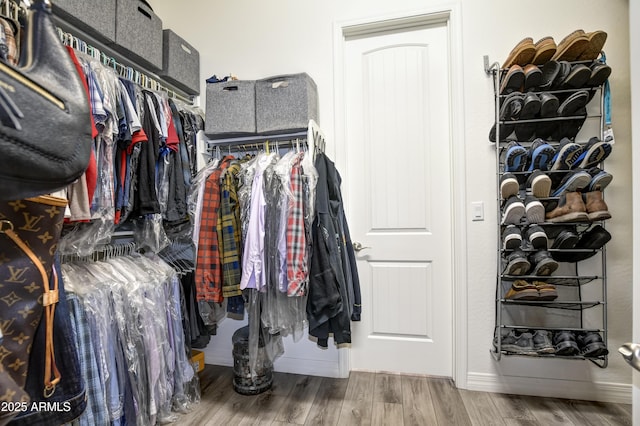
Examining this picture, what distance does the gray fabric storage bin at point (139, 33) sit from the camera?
5.02ft

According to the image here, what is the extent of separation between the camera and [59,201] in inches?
31.0

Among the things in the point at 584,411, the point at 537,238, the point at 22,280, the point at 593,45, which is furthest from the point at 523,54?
the point at 22,280

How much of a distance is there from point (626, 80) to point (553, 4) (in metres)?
0.61

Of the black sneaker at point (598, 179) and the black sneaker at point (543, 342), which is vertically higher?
the black sneaker at point (598, 179)

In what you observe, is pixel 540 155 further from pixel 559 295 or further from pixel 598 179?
pixel 559 295

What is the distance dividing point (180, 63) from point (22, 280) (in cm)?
172

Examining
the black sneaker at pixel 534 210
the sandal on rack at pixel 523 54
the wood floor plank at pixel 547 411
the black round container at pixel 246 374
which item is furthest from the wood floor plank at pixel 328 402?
the sandal on rack at pixel 523 54

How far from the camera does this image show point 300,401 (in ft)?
5.70

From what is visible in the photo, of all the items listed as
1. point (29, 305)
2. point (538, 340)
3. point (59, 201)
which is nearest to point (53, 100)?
point (59, 201)

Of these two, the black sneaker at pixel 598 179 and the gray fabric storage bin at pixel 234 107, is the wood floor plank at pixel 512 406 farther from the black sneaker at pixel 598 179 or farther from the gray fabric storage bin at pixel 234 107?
the gray fabric storage bin at pixel 234 107

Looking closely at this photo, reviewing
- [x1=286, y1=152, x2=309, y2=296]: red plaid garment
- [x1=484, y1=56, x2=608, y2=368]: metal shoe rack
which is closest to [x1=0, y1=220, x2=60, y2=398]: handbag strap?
[x1=286, y1=152, x2=309, y2=296]: red plaid garment

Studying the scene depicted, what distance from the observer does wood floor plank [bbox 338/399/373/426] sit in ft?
5.08

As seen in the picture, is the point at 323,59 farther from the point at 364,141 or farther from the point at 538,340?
the point at 538,340

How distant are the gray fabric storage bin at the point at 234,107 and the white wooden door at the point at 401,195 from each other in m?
0.66
